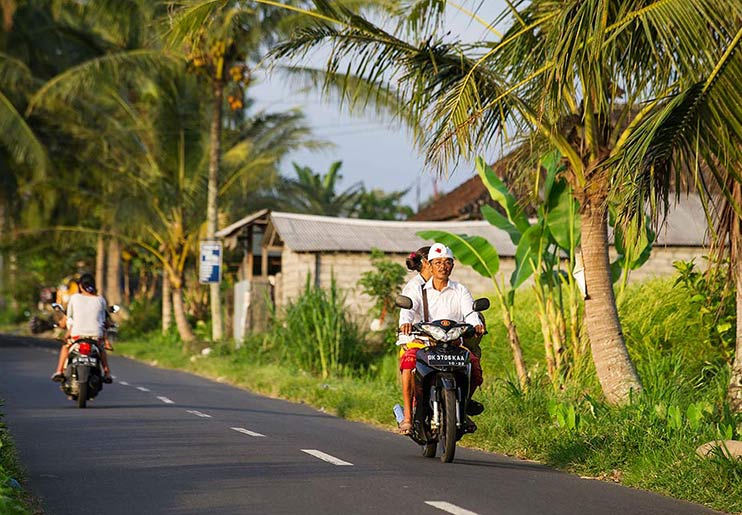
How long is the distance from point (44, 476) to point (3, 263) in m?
51.9

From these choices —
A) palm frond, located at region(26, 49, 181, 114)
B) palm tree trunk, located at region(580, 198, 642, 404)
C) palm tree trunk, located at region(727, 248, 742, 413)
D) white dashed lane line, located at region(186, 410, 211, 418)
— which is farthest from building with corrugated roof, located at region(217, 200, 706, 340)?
palm tree trunk, located at region(727, 248, 742, 413)

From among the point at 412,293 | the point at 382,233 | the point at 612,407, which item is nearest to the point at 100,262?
the point at 382,233

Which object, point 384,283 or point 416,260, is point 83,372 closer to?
point 416,260

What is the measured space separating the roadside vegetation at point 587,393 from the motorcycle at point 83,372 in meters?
3.15

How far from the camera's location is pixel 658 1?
10.4 meters

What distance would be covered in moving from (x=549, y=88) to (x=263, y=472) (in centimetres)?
404

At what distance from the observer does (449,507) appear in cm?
802

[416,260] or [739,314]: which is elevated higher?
[416,260]

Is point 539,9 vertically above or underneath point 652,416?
above

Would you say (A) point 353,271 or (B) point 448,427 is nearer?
(B) point 448,427

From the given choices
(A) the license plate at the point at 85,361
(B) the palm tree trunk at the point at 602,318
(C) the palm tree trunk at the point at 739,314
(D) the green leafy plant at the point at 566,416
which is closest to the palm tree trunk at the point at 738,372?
(C) the palm tree trunk at the point at 739,314

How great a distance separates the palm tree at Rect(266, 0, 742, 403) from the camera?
11.4 m

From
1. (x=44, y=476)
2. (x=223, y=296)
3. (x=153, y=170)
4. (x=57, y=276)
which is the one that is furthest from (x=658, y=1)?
(x=57, y=276)

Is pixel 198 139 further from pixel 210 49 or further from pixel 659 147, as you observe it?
pixel 659 147
